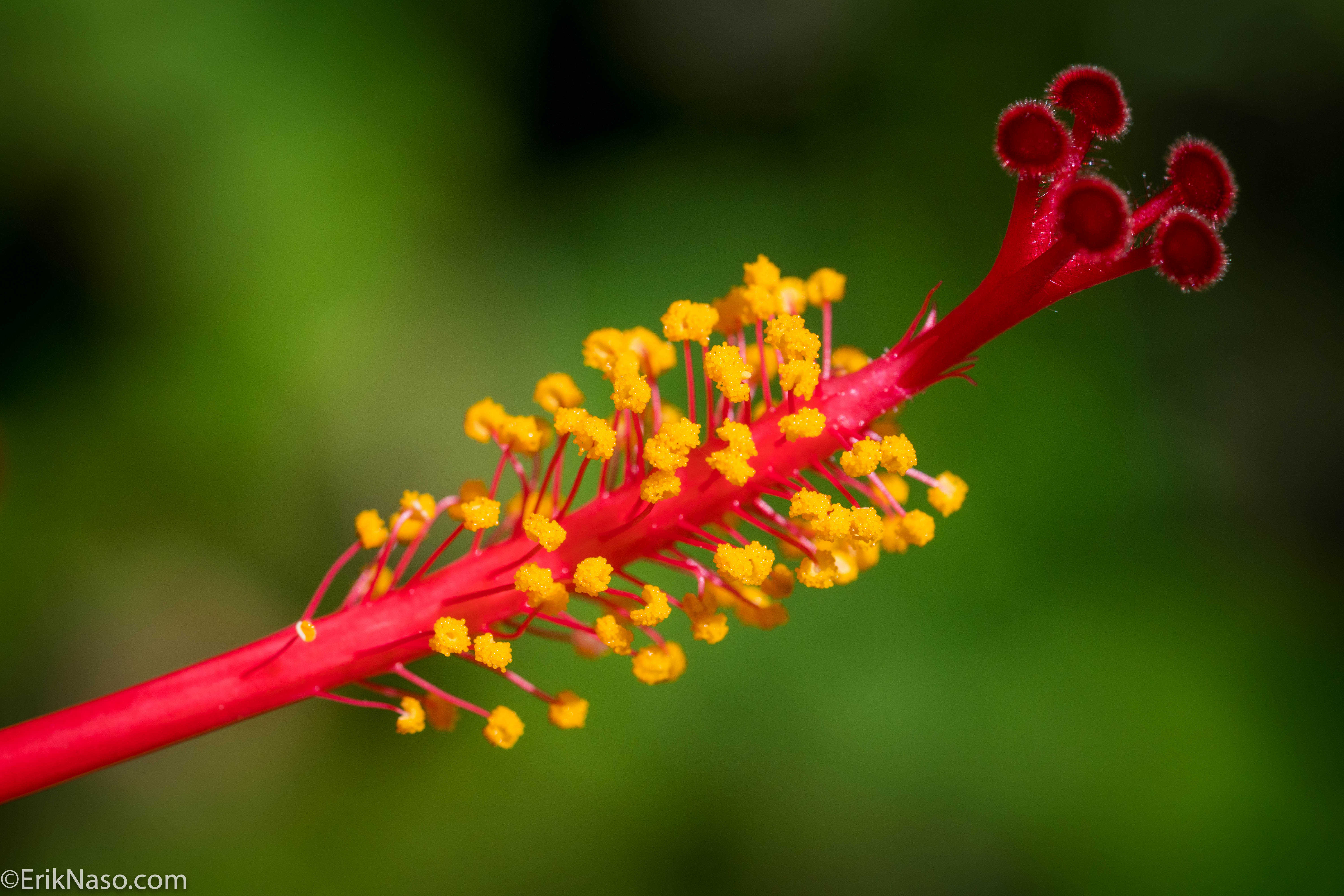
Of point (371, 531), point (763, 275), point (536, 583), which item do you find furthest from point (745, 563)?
point (371, 531)

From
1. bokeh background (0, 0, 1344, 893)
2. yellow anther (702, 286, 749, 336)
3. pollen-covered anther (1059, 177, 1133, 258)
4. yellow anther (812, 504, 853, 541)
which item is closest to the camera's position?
pollen-covered anther (1059, 177, 1133, 258)

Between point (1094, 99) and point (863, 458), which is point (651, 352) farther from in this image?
point (1094, 99)

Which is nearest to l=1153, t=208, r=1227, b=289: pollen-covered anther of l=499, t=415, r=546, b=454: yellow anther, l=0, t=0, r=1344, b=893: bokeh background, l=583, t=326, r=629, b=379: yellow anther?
l=583, t=326, r=629, b=379: yellow anther

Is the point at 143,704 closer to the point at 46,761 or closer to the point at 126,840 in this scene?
the point at 46,761

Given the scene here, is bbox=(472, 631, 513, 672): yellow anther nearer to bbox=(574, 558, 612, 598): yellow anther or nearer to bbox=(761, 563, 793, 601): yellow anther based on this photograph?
bbox=(574, 558, 612, 598): yellow anther

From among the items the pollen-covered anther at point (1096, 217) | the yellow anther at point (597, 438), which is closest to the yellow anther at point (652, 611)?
the yellow anther at point (597, 438)

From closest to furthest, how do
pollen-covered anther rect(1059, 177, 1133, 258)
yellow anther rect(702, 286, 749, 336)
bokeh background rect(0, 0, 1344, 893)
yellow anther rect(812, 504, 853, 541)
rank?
1. pollen-covered anther rect(1059, 177, 1133, 258)
2. yellow anther rect(812, 504, 853, 541)
3. yellow anther rect(702, 286, 749, 336)
4. bokeh background rect(0, 0, 1344, 893)
